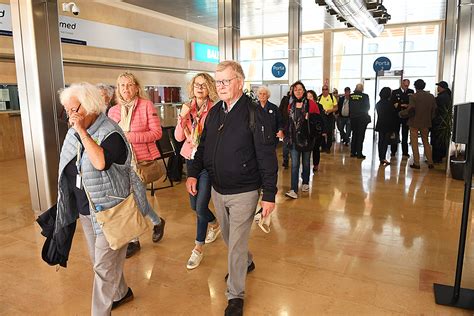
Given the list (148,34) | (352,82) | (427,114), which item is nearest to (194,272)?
(427,114)

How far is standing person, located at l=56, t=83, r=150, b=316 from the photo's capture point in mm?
1970

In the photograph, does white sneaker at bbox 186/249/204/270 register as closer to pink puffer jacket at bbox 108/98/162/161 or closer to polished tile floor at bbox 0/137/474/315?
polished tile floor at bbox 0/137/474/315

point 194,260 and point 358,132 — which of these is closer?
point 194,260

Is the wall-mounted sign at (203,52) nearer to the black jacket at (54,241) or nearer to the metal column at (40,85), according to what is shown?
the metal column at (40,85)

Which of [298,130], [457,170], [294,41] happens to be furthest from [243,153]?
[294,41]

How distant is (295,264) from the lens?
10.6 feet

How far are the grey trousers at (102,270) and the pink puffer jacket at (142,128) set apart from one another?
1.18 meters

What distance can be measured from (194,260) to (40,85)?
2824 mm

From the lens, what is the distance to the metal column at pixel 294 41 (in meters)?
11.1

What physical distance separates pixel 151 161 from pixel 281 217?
1762 millimetres

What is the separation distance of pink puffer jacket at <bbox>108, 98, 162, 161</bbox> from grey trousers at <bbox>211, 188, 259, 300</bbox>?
42.9 inches

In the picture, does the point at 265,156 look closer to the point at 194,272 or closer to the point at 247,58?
the point at 194,272

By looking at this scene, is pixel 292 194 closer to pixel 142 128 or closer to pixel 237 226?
pixel 142 128

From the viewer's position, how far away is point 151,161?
340 centimetres
